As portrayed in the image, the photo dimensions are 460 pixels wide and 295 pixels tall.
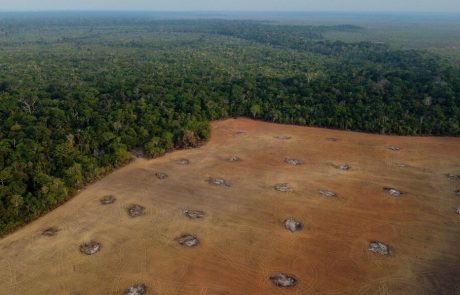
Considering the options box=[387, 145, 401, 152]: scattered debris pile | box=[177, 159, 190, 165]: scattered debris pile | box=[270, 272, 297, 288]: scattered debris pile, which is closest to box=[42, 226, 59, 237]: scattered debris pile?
box=[177, 159, 190, 165]: scattered debris pile

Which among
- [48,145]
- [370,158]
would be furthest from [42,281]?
[370,158]

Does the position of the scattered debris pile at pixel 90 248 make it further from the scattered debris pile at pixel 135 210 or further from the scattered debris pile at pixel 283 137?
the scattered debris pile at pixel 283 137

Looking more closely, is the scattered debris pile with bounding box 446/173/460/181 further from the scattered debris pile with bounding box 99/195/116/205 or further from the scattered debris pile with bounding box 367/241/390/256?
the scattered debris pile with bounding box 99/195/116/205

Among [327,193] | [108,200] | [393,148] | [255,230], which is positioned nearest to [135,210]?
[108,200]

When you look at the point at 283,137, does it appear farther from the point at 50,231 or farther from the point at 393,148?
the point at 50,231

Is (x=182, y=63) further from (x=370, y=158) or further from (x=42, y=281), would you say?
(x=42, y=281)
